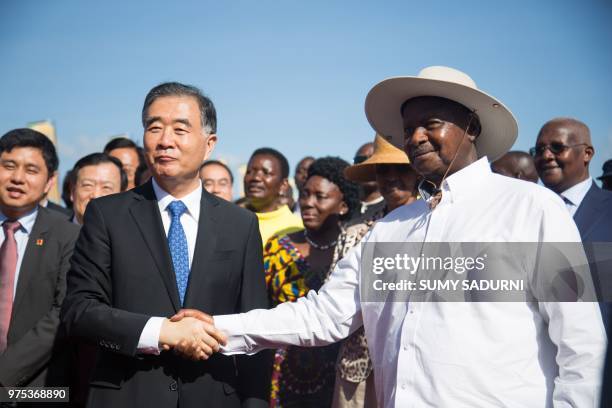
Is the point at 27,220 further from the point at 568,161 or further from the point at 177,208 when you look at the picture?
the point at 568,161

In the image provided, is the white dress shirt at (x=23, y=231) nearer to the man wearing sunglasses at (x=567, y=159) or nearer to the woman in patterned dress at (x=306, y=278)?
the woman in patterned dress at (x=306, y=278)

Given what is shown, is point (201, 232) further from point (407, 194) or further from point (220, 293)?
point (407, 194)

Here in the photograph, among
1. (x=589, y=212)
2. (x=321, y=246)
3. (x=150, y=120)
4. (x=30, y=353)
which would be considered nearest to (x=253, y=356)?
(x=150, y=120)

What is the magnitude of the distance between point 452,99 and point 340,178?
2621 millimetres

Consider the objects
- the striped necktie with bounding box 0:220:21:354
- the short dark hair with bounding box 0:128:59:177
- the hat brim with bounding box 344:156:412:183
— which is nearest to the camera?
the striped necktie with bounding box 0:220:21:354

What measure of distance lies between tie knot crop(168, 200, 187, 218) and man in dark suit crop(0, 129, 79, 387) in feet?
4.49

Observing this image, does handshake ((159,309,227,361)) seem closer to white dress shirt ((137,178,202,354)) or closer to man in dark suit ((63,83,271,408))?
man in dark suit ((63,83,271,408))

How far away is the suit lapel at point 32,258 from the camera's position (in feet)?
13.4

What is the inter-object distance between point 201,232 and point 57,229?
1663 mm

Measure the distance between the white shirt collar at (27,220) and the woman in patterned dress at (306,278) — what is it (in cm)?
191

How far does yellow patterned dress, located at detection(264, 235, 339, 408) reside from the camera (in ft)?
16.8

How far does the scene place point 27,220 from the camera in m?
4.41

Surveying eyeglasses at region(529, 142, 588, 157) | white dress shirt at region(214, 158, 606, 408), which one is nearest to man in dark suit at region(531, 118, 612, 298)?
eyeglasses at region(529, 142, 588, 157)

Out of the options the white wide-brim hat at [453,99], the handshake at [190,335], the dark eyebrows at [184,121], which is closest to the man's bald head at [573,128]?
the white wide-brim hat at [453,99]
